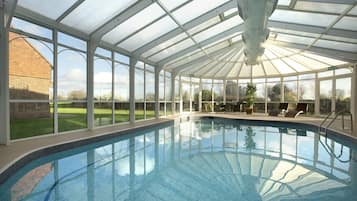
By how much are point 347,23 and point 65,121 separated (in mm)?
10701

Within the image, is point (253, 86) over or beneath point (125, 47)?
beneath

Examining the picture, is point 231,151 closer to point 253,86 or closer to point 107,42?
point 107,42

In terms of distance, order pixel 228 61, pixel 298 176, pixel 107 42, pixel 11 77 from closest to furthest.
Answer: pixel 298 176 → pixel 11 77 → pixel 107 42 → pixel 228 61

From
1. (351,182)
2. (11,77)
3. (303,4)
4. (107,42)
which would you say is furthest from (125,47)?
(351,182)

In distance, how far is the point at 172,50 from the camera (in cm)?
1122

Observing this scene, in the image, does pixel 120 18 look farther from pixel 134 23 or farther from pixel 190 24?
pixel 190 24

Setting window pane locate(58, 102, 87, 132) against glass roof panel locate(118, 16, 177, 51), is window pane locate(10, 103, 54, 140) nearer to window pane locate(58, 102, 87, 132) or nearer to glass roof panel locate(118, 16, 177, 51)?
window pane locate(58, 102, 87, 132)

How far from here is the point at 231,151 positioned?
6.36 meters

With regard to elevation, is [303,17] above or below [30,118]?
above

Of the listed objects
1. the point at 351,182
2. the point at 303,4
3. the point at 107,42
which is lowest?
the point at 351,182

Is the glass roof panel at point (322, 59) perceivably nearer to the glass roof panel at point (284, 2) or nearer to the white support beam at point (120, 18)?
the glass roof panel at point (284, 2)

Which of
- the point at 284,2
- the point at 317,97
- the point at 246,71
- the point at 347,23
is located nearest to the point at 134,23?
the point at 284,2

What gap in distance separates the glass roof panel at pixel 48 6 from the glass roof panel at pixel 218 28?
17.2 feet

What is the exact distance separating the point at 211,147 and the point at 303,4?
5023mm
